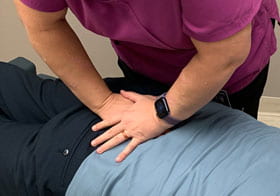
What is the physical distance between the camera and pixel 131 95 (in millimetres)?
Result: 968

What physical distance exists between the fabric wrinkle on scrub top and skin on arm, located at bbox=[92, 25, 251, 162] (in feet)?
0.10

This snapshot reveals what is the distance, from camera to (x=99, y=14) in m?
0.79

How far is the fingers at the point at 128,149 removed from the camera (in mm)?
820

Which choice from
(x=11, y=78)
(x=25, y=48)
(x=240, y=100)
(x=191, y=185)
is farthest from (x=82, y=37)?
(x=191, y=185)

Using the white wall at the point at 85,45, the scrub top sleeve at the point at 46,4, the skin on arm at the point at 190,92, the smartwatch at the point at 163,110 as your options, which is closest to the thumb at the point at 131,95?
the skin on arm at the point at 190,92

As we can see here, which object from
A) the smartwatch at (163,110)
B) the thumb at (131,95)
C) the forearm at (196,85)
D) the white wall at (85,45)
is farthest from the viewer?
the white wall at (85,45)

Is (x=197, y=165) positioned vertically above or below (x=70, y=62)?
below

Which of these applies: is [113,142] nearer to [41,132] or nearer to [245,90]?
[41,132]

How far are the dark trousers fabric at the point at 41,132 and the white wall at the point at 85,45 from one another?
0.48m

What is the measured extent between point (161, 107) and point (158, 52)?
0.45 ft

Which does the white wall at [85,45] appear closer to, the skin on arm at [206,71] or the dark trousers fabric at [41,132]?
the dark trousers fabric at [41,132]

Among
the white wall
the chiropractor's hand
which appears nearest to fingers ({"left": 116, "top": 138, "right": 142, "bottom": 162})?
the chiropractor's hand

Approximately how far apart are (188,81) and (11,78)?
0.49m

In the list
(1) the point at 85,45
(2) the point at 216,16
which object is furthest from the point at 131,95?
(1) the point at 85,45
